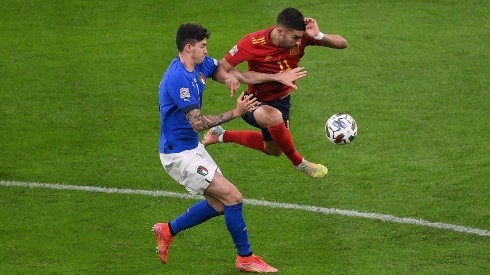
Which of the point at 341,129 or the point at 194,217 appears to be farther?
the point at 341,129

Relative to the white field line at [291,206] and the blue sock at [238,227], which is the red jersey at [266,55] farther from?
the blue sock at [238,227]

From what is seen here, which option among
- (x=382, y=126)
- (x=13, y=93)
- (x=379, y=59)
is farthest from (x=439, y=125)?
(x=13, y=93)

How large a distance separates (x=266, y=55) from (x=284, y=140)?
3.35 feet

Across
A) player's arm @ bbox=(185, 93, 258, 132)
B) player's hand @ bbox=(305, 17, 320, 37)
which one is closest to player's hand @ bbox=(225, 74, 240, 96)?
player's arm @ bbox=(185, 93, 258, 132)

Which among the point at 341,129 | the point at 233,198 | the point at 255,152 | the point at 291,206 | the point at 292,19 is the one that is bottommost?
the point at 255,152

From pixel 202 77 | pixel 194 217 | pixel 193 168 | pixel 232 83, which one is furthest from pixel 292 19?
pixel 194 217

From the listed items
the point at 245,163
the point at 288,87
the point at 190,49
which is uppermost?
the point at 190,49

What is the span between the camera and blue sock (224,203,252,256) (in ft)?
39.0

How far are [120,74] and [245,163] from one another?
393 cm

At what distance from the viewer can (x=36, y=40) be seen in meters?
20.2

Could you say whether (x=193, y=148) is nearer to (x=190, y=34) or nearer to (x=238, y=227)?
(x=238, y=227)

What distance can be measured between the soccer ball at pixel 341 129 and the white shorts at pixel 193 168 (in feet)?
7.60

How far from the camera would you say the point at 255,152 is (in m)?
16.0

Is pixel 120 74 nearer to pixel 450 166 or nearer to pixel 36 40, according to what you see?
pixel 36 40
